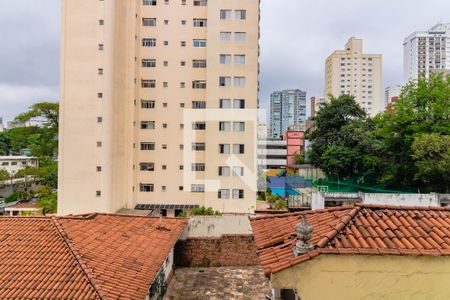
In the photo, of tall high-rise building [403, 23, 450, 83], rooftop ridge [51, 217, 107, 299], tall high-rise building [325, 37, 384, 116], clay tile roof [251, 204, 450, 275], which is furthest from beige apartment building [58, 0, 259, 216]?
tall high-rise building [403, 23, 450, 83]

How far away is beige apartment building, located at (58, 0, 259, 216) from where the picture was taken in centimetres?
2431

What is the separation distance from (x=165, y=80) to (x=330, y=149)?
55.8 feet

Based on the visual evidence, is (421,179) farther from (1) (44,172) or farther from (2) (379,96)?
(2) (379,96)

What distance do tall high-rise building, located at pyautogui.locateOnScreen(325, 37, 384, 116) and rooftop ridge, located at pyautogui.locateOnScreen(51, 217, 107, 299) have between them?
94933 millimetres

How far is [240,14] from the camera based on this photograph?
2706 cm

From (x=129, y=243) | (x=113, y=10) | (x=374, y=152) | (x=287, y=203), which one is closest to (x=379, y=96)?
(x=374, y=152)

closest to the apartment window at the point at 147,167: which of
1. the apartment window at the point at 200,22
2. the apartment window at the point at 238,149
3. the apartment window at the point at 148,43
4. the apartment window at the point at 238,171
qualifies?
the apartment window at the point at 238,171

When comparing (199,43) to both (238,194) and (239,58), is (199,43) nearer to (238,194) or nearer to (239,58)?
(239,58)

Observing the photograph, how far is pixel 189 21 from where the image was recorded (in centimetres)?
2842

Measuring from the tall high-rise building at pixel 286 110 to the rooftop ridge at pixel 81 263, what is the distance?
10019 centimetres

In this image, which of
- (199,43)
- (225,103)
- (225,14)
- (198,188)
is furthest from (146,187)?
(225,14)

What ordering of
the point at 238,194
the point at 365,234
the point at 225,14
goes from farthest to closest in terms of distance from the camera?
the point at 225,14
the point at 238,194
the point at 365,234

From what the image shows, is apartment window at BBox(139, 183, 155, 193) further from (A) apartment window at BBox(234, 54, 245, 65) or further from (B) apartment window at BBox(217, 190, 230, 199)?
(A) apartment window at BBox(234, 54, 245, 65)

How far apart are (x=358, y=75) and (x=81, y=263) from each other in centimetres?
9933
